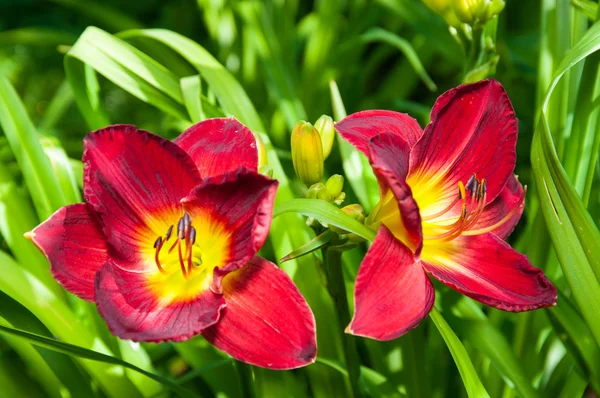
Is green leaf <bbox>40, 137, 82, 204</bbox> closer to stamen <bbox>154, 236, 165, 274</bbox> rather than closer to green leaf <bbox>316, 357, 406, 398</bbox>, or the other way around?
stamen <bbox>154, 236, 165, 274</bbox>

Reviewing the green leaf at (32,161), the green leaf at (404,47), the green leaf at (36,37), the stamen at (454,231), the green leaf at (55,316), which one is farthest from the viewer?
the green leaf at (36,37)

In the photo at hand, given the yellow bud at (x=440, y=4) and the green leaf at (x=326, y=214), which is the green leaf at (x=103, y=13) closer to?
the yellow bud at (x=440, y=4)

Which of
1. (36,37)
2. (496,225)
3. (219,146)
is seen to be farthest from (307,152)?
(36,37)

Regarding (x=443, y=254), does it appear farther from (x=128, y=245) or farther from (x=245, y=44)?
(x=245, y=44)

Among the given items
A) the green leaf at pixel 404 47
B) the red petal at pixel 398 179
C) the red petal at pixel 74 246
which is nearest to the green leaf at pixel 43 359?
the red petal at pixel 74 246

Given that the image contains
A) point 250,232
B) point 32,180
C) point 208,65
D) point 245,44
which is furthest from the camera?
point 245,44

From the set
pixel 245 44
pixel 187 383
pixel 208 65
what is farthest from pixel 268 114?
pixel 187 383

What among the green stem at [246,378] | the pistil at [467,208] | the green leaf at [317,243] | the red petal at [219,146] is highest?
the red petal at [219,146]
